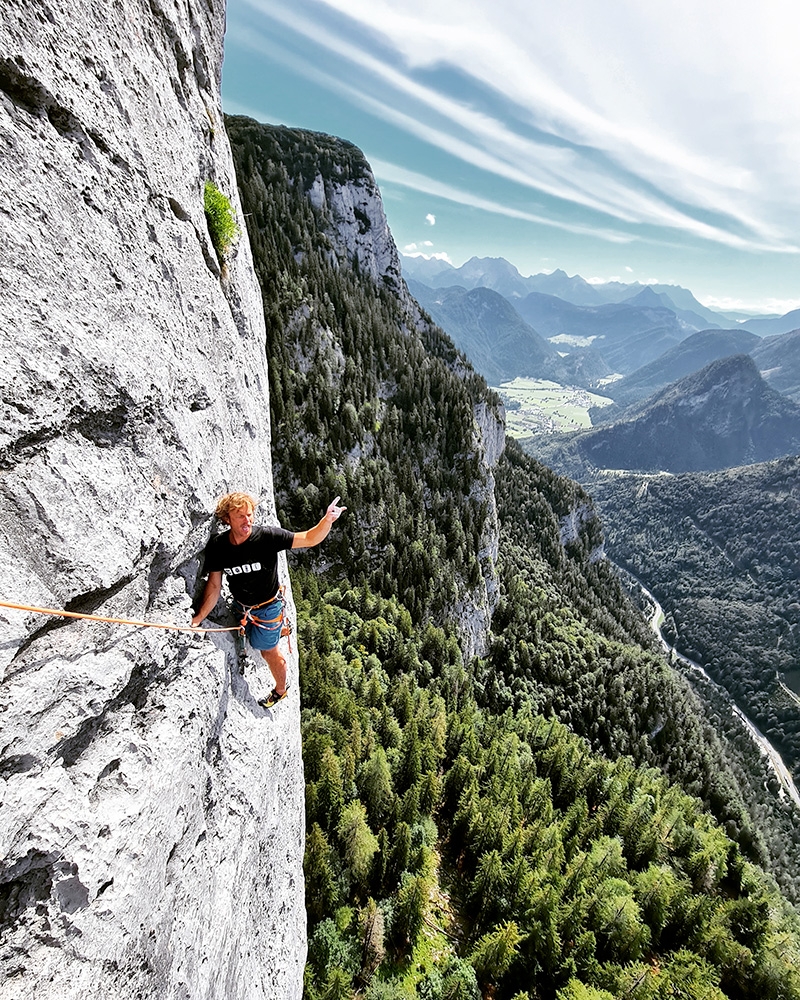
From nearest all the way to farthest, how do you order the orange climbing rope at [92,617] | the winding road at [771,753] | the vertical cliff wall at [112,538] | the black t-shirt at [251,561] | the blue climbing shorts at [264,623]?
the orange climbing rope at [92,617] → the vertical cliff wall at [112,538] → the black t-shirt at [251,561] → the blue climbing shorts at [264,623] → the winding road at [771,753]

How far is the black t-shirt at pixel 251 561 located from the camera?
870 cm

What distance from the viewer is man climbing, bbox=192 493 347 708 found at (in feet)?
28.0

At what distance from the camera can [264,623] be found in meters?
9.83

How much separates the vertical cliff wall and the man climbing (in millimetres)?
396

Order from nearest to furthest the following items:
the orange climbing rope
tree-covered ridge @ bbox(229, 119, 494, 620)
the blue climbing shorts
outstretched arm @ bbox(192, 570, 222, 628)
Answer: the orange climbing rope → outstretched arm @ bbox(192, 570, 222, 628) → the blue climbing shorts → tree-covered ridge @ bbox(229, 119, 494, 620)

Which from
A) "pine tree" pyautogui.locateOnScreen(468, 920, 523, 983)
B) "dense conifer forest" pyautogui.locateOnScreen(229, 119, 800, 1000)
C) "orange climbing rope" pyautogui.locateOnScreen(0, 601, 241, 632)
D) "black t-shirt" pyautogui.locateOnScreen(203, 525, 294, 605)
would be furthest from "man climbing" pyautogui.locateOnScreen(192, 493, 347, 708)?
"pine tree" pyautogui.locateOnScreen(468, 920, 523, 983)

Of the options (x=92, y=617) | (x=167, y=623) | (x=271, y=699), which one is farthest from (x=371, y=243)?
(x=92, y=617)

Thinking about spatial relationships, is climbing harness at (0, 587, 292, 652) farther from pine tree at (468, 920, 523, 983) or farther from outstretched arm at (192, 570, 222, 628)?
pine tree at (468, 920, 523, 983)

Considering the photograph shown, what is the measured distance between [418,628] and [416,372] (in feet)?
210

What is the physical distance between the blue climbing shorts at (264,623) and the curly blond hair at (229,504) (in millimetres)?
2121

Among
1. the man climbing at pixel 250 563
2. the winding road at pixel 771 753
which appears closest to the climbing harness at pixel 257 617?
the man climbing at pixel 250 563

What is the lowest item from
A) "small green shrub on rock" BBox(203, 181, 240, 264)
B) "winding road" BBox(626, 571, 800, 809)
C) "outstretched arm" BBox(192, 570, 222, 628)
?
"winding road" BBox(626, 571, 800, 809)

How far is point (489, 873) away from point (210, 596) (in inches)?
1407

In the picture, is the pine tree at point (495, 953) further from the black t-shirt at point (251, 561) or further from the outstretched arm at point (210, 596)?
the outstretched arm at point (210, 596)
